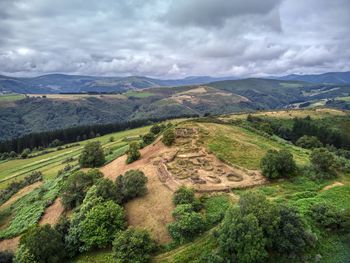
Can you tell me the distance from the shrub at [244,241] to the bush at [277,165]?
1922 cm

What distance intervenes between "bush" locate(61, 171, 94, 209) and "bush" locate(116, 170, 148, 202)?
30.2 ft

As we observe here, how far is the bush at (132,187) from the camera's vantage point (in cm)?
4962

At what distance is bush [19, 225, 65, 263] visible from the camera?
4100 cm

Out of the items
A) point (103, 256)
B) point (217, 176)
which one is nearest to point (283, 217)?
point (217, 176)

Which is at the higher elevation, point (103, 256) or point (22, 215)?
point (103, 256)

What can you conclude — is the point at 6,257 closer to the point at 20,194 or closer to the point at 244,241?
the point at 244,241

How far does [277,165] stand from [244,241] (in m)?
22.0

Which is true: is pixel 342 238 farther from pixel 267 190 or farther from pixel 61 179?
pixel 61 179

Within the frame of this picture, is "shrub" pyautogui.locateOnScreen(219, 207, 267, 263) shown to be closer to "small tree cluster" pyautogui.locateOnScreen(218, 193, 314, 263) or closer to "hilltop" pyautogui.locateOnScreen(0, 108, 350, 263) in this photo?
"small tree cluster" pyautogui.locateOnScreen(218, 193, 314, 263)

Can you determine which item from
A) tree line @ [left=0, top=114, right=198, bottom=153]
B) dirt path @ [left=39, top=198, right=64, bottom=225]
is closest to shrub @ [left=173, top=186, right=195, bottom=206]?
dirt path @ [left=39, top=198, right=64, bottom=225]

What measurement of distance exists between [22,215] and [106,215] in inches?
1153

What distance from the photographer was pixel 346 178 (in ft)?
172

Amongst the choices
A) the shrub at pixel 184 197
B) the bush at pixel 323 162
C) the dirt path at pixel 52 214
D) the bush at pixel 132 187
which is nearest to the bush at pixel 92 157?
the dirt path at pixel 52 214

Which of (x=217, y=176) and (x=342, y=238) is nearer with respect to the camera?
(x=342, y=238)
